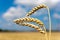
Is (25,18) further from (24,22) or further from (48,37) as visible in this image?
(48,37)

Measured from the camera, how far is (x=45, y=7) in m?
1.03

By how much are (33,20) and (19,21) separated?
0.06 metres

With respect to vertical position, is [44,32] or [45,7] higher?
[45,7]

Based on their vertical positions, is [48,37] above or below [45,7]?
below

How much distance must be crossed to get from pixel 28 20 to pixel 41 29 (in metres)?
0.07

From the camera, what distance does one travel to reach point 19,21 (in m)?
0.96

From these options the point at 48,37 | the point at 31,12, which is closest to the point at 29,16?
the point at 31,12

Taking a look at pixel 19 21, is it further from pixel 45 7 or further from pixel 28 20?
pixel 45 7

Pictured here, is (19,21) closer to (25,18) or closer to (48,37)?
(25,18)

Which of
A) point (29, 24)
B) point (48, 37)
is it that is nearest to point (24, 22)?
point (29, 24)

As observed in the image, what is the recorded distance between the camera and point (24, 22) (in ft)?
3.27

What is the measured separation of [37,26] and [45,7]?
10 centimetres

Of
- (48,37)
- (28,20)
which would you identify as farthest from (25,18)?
(48,37)

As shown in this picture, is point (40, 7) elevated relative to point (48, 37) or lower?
elevated
